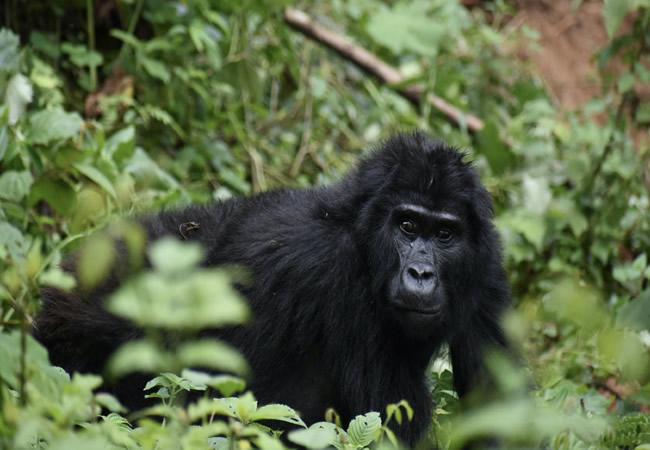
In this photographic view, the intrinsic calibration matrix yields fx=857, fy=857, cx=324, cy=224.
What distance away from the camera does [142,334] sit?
13.0 ft

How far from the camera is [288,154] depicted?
Answer: 752 centimetres

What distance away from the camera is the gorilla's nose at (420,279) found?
3688 mm

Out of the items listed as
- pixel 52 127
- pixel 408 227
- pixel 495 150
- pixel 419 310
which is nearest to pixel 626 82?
pixel 495 150

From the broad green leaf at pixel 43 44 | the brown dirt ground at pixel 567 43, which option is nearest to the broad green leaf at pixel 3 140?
the broad green leaf at pixel 43 44

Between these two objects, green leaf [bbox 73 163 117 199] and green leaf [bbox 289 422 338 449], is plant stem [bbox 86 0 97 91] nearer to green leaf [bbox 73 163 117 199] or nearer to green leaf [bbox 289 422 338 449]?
green leaf [bbox 73 163 117 199]

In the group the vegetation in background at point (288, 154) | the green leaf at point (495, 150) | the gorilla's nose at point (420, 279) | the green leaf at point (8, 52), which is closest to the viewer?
the vegetation in background at point (288, 154)

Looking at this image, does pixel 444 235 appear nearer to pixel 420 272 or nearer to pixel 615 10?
pixel 420 272

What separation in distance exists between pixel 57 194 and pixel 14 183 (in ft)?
1.14

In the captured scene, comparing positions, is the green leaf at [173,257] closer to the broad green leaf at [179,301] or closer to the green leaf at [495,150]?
the broad green leaf at [179,301]

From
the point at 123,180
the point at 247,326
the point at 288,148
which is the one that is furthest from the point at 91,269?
the point at 288,148

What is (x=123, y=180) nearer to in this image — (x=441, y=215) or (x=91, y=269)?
(x=441, y=215)

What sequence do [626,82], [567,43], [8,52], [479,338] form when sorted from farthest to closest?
[567,43] → [626,82] → [8,52] → [479,338]

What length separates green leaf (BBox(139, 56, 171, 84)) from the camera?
6042mm

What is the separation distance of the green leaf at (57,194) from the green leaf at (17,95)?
453mm
